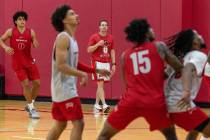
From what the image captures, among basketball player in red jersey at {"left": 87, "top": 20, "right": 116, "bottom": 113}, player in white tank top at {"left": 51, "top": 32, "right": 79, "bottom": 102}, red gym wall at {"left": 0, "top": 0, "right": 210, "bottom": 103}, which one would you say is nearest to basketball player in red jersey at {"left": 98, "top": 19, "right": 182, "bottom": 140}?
player in white tank top at {"left": 51, "top": 32, "right": 79, "bottom": 102}

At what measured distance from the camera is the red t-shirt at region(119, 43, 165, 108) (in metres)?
5.68

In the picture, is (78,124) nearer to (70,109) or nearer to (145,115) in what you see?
(70,109)

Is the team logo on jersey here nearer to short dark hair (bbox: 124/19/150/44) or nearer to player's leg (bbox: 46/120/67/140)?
player's leg (bbox: 46/120/67/140)

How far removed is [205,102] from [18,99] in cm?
561

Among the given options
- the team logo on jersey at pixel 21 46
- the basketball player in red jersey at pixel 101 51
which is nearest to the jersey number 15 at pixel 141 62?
the team logo on jersey at pixel 21 46

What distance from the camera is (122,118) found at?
5734mm

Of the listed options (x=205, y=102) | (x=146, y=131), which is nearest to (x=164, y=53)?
(x=146, y=131)

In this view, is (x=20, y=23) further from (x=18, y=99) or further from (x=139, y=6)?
(x=18, y=99)

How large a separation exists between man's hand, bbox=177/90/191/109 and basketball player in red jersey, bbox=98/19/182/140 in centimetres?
16

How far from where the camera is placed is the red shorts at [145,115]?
5688 mm

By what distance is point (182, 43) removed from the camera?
591 cm

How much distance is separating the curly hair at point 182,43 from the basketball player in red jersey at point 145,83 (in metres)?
0.25

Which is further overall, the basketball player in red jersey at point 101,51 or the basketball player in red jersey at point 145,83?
the basketball player in red jersey at point 101,51

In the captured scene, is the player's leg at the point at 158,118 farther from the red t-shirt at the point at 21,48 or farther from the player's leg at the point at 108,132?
the red t-shirt at the point at 21,48
